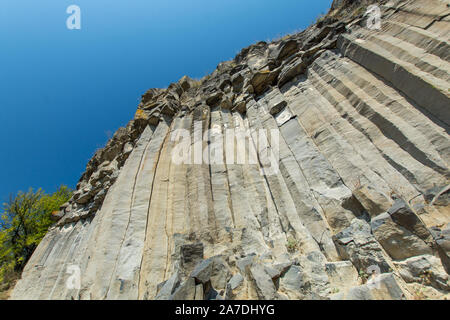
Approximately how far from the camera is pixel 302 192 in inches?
265

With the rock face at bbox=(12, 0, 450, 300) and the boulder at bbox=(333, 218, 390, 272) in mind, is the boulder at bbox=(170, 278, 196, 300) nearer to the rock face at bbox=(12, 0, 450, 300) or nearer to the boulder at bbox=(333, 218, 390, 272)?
the rock face at bbox=(12, 0, 450, 300)

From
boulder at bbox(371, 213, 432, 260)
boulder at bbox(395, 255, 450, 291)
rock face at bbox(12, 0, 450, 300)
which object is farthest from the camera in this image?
rock face at bbox(12, 0, 450, 300)

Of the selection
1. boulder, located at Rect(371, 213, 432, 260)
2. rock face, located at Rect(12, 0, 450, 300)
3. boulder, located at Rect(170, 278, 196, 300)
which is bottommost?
boulder, located at Rect(170, 278, 196, 300)

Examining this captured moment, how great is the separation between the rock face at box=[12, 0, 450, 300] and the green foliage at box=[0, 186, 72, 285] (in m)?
4.42

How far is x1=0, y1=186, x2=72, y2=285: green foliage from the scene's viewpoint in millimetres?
14119

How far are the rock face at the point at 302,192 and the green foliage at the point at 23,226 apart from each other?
4423 mm

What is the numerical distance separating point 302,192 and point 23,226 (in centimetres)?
2018

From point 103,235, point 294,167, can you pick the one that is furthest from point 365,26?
point 103,235

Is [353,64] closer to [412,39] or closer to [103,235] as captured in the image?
[412,39]

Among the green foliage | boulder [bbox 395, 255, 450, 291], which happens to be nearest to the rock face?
boulder [bbox 395, 255, 450, 291]

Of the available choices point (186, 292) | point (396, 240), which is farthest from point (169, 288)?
point (396, 240)

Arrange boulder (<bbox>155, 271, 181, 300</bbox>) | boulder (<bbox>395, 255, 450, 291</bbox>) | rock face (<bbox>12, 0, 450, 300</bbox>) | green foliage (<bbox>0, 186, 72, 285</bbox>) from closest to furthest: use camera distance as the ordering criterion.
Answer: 1. boulder (<bbox>395, 255, 450, 291</bbox>)
2. rock face (<bbox>12, 0, 450, 300</bbox>)
3. boulder (<bbox>155, 271, 181, 300</bbox>)
4. green foliage (<bbox>0, 186, 72, 285</bbox>)

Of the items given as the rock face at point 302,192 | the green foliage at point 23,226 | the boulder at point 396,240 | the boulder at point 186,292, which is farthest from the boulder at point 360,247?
the green foliage at point 23,226
